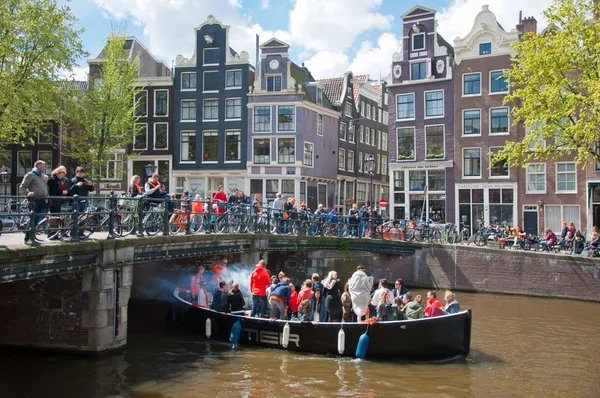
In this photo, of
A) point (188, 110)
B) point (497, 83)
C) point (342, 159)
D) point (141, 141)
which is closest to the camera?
point (497, 83)

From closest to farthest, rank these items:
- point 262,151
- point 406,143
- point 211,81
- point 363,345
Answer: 1. point 363,345
2. point 406,143
3. point 262,151
4. point 211,81

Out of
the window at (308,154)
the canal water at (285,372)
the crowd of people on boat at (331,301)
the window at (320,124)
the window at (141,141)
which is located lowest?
the canal water at (285,372)

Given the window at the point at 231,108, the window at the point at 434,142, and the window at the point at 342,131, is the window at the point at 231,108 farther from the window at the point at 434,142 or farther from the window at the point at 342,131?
the window at the point at 434,142

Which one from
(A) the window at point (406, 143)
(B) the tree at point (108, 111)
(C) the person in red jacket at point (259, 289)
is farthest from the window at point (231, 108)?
(C) the person in red jacket at point (259, 289)

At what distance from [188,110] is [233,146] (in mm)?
4099

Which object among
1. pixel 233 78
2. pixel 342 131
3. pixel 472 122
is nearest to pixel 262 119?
pixel 233 78

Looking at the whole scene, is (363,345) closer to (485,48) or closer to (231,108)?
(485,48)

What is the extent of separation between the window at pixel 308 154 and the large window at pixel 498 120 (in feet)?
38.7

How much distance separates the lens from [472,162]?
35.4 metres

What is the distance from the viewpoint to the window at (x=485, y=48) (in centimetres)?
3488

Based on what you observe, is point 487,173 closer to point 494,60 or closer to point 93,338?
point 494,60

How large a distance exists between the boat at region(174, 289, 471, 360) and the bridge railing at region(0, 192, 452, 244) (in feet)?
11.4

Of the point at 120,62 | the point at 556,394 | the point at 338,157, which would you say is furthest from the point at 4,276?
the point at 338,157

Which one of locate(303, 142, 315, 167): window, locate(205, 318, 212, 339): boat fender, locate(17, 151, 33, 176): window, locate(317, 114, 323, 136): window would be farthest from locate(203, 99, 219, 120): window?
locate(205, 318, 212, 339): boat fender
